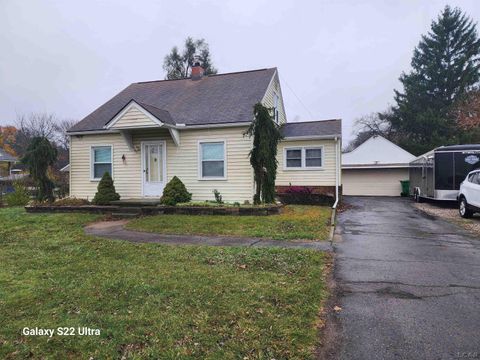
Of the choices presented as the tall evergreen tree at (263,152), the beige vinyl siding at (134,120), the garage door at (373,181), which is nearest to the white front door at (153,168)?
the beige vinyl siding at (134,120)

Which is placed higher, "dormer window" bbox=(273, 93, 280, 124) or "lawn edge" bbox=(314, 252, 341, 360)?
"dormer window" bbox=(273, 93, 280, 124)

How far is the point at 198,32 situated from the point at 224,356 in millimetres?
35978

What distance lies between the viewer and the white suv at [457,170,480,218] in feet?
38.1

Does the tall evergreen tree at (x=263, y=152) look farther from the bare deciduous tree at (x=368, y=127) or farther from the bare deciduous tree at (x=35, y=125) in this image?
the bare deciduous tree at (x=35, y=125)

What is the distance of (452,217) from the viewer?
1268 cm

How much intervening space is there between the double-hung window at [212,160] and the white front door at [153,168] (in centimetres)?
180

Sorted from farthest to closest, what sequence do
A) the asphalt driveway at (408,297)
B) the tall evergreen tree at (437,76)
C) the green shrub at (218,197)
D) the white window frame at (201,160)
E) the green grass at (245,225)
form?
1. the tall evergreen tree at (437,76)
2. the white window frame at (201,160)
3. the green shrub at (218,197)
4. the green grass at (245,225)
5. the asphalt driveway at (408,297)

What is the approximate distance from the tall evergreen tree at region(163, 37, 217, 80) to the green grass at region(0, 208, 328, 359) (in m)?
30.2

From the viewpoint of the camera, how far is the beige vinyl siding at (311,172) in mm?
16719

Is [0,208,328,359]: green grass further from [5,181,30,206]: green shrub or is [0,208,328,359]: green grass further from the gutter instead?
[5,181,30,206]: green shrub

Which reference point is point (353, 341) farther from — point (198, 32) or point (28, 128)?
point (28, 128)

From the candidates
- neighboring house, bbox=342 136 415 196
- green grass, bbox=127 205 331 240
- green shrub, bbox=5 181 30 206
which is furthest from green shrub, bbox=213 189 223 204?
neighboring house, bbox=342 136 415 196

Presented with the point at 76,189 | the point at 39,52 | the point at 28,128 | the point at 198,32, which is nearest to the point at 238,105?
the point at 76,189

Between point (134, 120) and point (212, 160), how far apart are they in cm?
348
